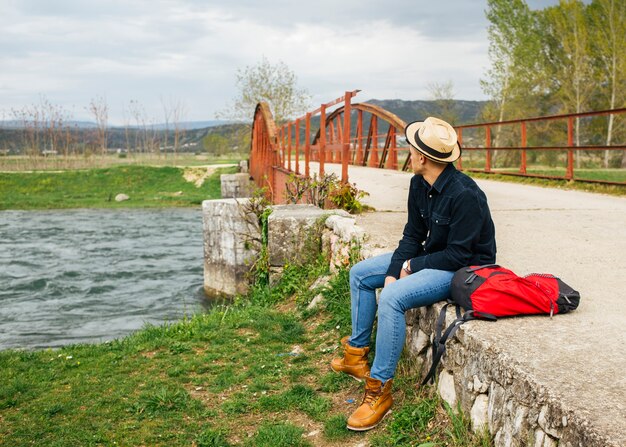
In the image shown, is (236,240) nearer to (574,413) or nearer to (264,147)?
(264,147)

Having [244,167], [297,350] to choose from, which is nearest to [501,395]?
[297,350]

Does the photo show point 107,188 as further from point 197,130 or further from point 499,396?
point 197,130

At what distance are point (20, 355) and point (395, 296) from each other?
4.35 m

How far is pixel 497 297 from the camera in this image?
11.4 feet

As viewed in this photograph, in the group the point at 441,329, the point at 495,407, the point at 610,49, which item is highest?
the point at 610,49

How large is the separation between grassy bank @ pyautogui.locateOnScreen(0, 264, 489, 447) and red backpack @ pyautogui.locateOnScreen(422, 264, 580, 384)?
0.51 meters

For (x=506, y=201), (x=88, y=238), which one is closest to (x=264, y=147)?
(x=88, y=238)

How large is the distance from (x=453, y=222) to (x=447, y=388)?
913mm

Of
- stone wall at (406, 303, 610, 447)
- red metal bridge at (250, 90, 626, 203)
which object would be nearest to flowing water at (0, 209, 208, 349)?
red metal bridge at (250, 90, 626, 203)

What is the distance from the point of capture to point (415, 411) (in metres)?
3.68

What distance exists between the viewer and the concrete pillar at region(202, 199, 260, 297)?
1123 centimetres

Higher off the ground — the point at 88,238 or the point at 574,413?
the point at 574,413

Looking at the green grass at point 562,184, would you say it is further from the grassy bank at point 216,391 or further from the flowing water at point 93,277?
the flowing water at point 93,277

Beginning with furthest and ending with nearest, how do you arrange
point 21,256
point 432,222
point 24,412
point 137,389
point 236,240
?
point 21,256, point 236,240, point 137,389, point 24,412, point 432,222
